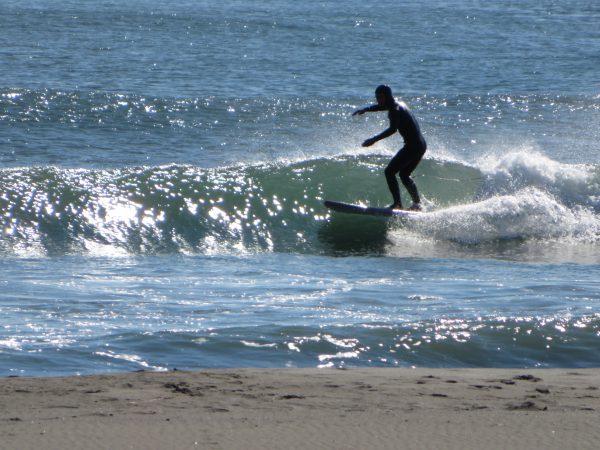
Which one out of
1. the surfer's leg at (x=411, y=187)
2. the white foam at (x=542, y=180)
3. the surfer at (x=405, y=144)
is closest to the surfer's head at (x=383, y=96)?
the surfer at (x=405, y=144)

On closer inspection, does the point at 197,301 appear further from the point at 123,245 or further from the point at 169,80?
the point at 169,80

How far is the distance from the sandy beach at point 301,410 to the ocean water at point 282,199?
651 millimetres

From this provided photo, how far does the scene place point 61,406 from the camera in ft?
15.3

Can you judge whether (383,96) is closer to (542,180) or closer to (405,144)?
(405,144)

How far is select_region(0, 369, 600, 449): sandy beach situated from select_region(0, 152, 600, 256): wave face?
5.61 metres

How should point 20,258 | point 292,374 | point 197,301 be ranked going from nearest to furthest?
point 292,374, point 197,301, point 20,258

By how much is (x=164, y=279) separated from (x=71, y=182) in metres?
4.74

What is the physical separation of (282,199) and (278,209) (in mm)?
316

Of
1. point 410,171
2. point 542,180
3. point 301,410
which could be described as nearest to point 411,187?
point 410,171

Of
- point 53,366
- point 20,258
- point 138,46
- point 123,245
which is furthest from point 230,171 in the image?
point 138,46

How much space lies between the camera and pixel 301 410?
15.2ft

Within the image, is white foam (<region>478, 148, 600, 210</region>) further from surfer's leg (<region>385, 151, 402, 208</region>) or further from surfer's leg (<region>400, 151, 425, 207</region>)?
surfer's leg (<region>385, 151, 402, 208</region>)

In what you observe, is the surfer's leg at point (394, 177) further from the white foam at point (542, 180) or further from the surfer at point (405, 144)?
the white foam at point (542, 180)

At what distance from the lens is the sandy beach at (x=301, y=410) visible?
13.6ft
